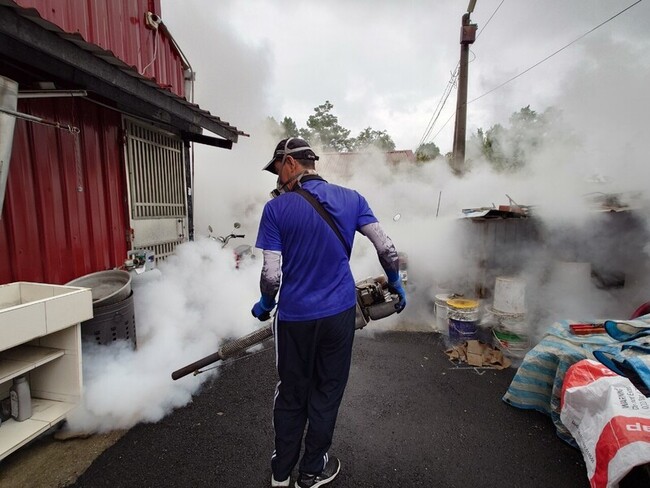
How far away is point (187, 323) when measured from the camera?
175 inches

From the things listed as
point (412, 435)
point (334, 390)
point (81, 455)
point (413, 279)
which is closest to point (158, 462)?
point (81, 455)

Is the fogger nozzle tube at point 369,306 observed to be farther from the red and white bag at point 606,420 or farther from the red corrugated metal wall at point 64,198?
the red corrugated metal wall at point 64,198

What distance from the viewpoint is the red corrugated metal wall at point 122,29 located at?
3.49 m

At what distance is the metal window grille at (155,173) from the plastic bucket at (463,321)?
4.85m

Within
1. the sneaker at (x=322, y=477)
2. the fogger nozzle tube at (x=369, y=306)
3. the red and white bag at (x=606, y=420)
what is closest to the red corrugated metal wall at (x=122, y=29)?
the fogger nozzle tube at (x=369, y=306)

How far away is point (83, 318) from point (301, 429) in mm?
2074

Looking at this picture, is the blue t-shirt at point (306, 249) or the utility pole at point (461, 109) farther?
the utility pole at point (461, 109)

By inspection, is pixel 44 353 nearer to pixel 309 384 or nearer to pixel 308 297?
pixel 309 384

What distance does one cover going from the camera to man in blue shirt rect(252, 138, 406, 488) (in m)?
2.08

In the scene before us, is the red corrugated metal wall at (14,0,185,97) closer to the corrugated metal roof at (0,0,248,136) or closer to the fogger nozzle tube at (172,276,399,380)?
the corrugated metal roof at (0,0,248,136)

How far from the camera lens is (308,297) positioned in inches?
81.7

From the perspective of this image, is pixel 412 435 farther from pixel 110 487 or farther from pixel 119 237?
pixel 119 237

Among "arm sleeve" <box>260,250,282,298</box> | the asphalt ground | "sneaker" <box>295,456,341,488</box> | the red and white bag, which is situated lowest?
the asphalt ground

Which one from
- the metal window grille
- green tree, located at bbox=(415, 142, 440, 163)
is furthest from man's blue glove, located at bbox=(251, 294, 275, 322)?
green tree, located at bbox=(415, 142, 440, 163)
